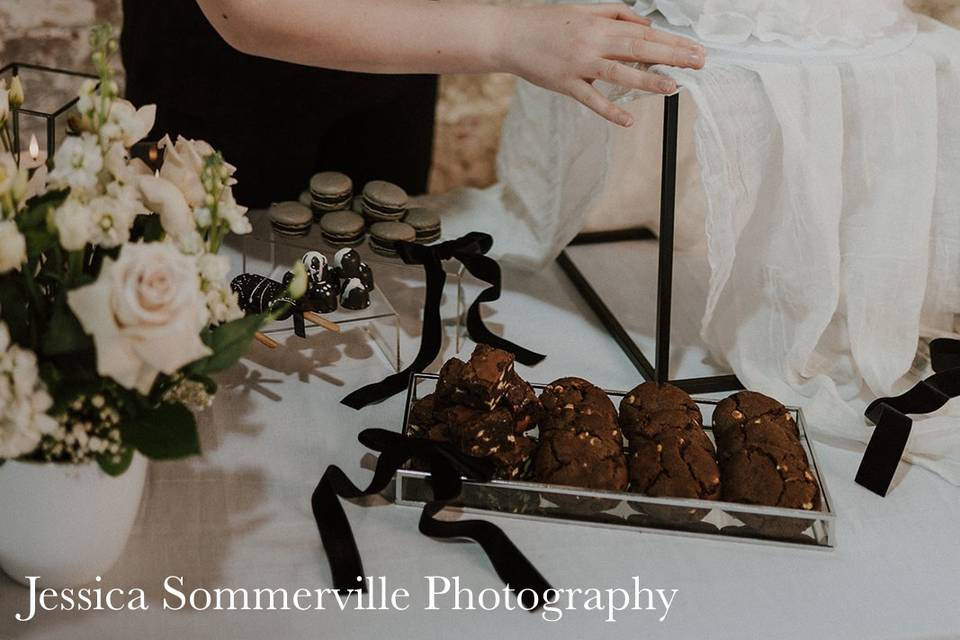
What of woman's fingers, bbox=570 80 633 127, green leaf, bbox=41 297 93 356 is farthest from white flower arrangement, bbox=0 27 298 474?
woman's fingers, bbox=570 80 633 127

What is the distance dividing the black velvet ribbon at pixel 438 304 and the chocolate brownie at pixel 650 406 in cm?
21

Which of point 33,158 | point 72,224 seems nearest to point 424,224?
point 33,158

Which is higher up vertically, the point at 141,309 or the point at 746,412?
the point at 141,309

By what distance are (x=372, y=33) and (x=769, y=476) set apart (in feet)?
1.79

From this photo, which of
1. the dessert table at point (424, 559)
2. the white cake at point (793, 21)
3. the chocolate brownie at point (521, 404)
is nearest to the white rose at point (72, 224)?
the dessert table at point (424, 559)

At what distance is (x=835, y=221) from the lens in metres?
0.97

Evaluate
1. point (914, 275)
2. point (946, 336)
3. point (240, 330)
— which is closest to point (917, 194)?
point (914, 275)

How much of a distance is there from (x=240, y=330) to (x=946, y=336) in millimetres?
762

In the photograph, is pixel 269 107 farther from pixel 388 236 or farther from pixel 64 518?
pixel 64 518

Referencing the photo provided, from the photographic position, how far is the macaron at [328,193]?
1191 millimetres

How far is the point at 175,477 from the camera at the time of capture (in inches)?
35.8

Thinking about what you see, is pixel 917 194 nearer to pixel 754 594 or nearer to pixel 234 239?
pixel 754 594

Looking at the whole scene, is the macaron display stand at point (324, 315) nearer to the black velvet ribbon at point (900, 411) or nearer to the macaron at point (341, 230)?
the macaron at point (341, 230)

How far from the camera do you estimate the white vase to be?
0.70m
